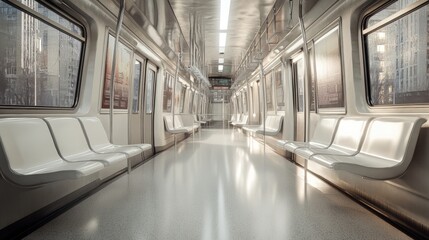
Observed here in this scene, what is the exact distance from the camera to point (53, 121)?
2914 millimetres

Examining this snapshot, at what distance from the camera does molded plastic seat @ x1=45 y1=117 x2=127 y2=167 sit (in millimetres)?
2882

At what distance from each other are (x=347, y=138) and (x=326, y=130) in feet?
2.31

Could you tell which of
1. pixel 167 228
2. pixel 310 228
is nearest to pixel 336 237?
pixel 310 228

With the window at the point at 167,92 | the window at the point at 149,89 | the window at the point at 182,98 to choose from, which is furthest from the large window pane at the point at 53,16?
the window at the point at 182,98

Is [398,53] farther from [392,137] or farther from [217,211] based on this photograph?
[217,211]

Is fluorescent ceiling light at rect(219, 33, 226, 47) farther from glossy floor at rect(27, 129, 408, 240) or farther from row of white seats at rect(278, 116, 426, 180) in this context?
row of white seats at rect(278, 116, 426, 180)

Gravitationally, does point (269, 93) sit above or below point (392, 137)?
above

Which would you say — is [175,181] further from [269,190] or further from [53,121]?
[53,121]

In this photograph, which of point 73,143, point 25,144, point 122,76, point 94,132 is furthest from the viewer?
point 122,76

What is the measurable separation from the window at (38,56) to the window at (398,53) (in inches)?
141

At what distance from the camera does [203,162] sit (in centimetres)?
588

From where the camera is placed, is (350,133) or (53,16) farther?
(350,133)

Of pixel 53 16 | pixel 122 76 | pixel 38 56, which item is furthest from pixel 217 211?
pixel 122 76

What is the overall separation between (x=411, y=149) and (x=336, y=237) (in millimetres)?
975
